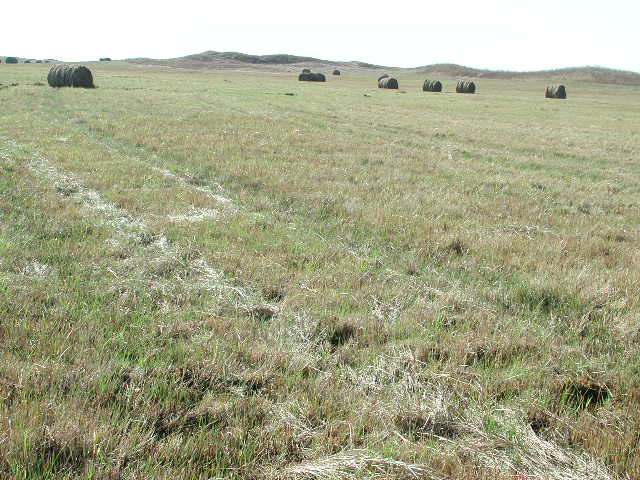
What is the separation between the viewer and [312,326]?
4.95 m

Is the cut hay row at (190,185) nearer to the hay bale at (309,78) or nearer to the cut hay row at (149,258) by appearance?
the cut hay row at (149,258)

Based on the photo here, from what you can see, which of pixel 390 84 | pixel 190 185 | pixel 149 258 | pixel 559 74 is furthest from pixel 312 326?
pixel 559 74

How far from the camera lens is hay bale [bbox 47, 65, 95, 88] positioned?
37.8 meters

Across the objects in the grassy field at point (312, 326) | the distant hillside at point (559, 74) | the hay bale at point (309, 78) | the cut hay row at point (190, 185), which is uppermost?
the distant hillside at point (559, 74)

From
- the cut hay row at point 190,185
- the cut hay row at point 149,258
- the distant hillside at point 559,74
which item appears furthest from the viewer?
the distant hillside at point 559,74

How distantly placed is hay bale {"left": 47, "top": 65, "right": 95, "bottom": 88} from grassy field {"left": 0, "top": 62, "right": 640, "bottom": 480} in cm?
2946

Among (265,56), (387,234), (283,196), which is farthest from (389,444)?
(265,56)

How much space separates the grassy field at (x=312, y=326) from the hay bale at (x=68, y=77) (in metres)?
29.5

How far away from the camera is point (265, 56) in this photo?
19938cm

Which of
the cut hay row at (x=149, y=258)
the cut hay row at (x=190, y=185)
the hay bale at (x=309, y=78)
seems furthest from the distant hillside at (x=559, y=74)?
the cut hay row at (x=149, y=258)

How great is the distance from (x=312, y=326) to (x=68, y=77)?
39.4 meters

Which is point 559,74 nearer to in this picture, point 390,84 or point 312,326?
point 390,84

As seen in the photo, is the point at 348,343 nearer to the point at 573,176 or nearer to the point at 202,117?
the point at 573,176

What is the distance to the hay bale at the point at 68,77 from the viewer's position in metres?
37.8
